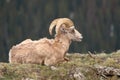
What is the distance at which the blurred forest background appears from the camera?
10006cm

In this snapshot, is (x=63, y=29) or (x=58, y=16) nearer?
(x=63, y=29)

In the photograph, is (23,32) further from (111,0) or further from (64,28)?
(64,28)

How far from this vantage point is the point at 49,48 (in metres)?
21.9

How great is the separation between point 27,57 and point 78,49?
55522mm

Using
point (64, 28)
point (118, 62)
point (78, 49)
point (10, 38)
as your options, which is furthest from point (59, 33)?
point (10, 38)

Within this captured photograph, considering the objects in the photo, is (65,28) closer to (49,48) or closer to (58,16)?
(49,48)

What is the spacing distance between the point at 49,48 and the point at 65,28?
2.98 feet

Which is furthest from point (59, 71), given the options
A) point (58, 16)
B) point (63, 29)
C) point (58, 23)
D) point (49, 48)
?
point (58, 16)

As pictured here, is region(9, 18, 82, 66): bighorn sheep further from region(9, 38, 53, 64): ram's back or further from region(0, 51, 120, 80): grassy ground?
region(0, 51, 120, 80): grassy ground

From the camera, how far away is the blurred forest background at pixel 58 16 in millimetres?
100062

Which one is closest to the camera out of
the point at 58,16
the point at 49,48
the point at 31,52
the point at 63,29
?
the point at 31,52

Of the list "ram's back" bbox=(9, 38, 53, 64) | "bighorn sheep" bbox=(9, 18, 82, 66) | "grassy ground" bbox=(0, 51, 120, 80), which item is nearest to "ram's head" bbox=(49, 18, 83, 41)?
"bighorn sheep" bbox=(9, 18, 82, 66)

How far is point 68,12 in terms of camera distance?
364 ft

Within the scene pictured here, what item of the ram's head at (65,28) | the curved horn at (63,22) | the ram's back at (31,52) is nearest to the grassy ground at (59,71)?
the ram's back at (31,52)
